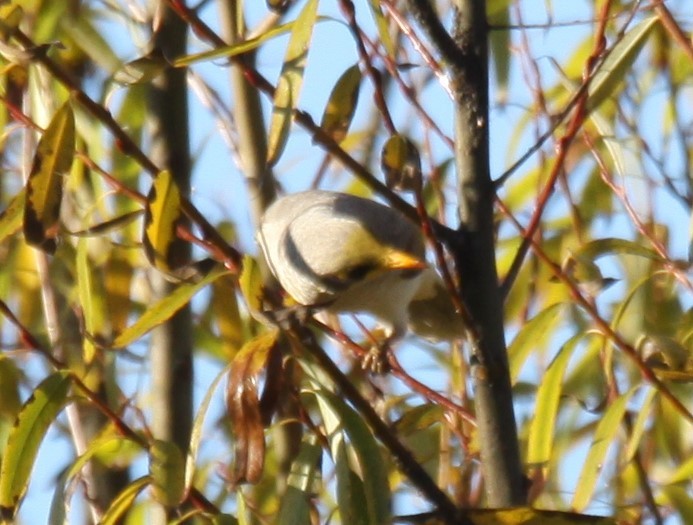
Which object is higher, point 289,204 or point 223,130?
point 223,130

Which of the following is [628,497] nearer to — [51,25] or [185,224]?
[185,224]

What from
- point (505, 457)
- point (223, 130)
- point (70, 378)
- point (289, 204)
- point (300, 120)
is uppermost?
point (223, 130)

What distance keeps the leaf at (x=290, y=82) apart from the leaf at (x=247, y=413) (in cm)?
13

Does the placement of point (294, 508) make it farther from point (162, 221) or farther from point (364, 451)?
point (162, 221)

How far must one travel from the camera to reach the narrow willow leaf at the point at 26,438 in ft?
3.27

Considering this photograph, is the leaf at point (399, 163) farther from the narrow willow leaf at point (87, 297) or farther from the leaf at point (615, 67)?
the narrow willow leaf at point (87, 297)

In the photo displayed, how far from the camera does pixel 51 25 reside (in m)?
1.35

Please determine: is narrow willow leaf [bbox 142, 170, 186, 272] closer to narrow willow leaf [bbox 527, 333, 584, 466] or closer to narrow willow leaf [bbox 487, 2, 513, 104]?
narrow willow leaf [bbox 527, 333, 584, 466]

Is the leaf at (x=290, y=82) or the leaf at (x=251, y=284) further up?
the leaf at (x=290, y=82)

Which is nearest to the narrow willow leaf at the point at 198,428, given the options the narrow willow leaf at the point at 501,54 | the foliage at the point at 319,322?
the foliage at the point at 319,322

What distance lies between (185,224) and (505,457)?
1.14 feet

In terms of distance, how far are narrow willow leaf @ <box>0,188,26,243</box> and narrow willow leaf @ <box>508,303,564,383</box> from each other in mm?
444

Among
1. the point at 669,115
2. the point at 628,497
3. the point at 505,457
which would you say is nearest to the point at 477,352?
the point at 505,457

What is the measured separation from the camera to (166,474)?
973 mm
